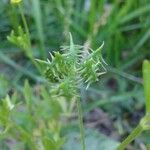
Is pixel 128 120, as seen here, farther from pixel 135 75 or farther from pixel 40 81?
pixel 40 81

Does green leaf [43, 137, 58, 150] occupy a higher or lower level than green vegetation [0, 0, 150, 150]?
lower

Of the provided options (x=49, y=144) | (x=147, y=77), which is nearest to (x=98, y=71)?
(x=49, y=144)

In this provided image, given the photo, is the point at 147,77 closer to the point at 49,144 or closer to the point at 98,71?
the point at 49,144

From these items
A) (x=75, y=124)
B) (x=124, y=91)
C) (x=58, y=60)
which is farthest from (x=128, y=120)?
(x=58, y=60)

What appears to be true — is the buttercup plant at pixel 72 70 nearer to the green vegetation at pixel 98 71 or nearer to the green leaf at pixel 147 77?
the green leaf at pixel 147 77

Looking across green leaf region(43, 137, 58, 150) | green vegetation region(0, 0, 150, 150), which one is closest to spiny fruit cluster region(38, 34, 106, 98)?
green leaf region(43, 137, 58, 150)

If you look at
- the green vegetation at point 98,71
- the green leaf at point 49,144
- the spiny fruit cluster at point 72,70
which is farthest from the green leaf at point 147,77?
the green vegetation at point 98,71

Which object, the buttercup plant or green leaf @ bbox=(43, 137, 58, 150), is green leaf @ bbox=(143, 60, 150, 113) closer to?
the buttercup plant
